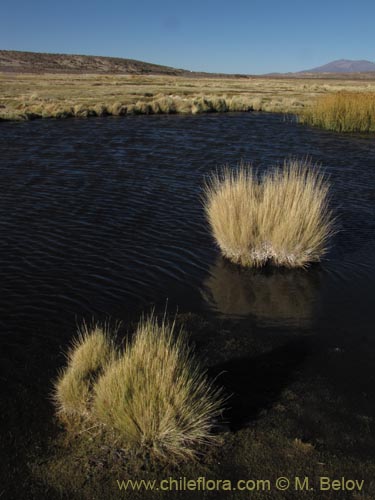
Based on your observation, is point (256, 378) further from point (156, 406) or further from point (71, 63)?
point (71, 63)

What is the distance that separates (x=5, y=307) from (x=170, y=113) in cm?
3264

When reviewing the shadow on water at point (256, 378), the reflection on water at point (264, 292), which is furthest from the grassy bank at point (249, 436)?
the reflection on water at point (264, 292)

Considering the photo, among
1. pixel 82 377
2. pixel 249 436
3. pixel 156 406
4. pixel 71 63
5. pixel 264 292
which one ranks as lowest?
pixel 249 436

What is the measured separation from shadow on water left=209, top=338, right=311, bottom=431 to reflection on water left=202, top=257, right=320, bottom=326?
2.97 feet

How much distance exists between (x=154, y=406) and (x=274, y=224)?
5.18 metres

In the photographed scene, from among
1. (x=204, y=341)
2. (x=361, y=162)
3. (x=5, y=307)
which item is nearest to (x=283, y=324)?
(x=204, y=341)

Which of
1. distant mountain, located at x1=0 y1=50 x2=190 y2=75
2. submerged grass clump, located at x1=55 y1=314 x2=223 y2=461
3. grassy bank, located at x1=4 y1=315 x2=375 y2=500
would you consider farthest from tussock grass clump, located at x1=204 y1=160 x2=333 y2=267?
distant mountain, located at x1=0 y1=50 x2=190 y2=75

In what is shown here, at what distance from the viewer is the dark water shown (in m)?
7.17

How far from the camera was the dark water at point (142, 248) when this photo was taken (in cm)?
717

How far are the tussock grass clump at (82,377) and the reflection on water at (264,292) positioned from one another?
2.43m

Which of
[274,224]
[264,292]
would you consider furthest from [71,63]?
[264,292]

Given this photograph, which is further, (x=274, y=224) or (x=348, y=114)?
(x=348, y=114)

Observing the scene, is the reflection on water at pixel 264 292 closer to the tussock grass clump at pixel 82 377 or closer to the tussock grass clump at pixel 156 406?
the tussock grass clump at pixel 82 377

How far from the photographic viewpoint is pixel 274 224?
8.60 m
